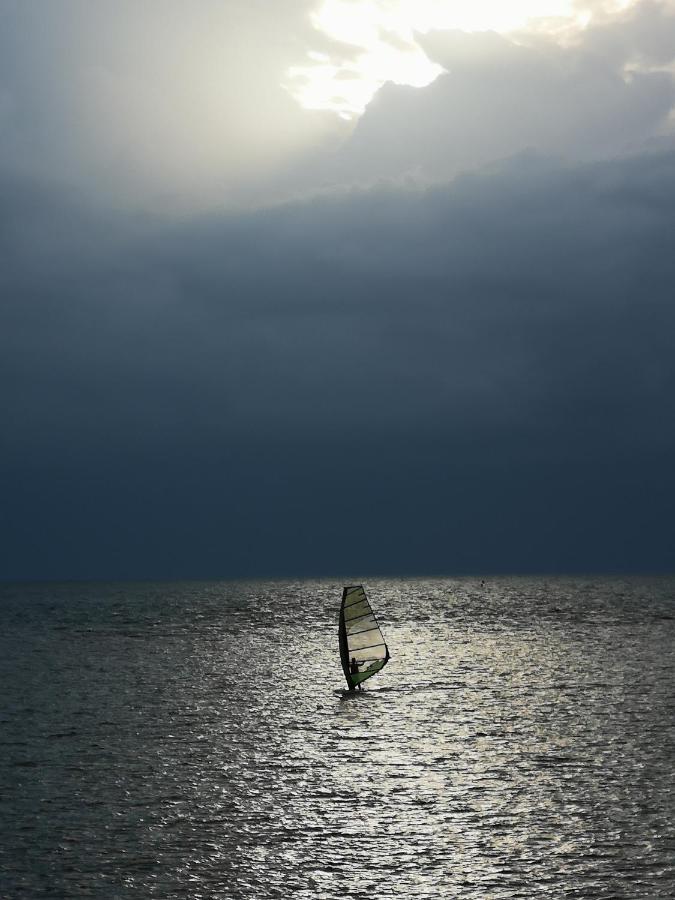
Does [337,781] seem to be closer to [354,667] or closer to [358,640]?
[354,667]

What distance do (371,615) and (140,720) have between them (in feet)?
63.9

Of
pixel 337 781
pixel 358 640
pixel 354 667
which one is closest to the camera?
pixel 337 781

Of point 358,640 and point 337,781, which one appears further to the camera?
point 358,640

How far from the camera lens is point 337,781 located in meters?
31.0

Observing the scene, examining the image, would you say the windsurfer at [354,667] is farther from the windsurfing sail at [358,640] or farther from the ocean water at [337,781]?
the ocean water at [337,781]

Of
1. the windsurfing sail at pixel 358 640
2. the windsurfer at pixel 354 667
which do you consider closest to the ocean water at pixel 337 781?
the windsurfer at pixel 354 667

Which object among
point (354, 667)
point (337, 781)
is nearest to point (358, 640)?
point (354, 667)

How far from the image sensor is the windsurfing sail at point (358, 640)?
5523cm

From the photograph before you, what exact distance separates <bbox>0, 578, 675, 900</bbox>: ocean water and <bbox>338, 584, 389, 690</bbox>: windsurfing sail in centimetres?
162

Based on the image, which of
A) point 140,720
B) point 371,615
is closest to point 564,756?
point 140,720

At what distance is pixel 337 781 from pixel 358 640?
28898 mm

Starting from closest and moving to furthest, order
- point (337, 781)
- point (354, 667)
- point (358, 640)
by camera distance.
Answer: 1. point (337, 781)
2. point (354, 667)
3. point (358, 640)

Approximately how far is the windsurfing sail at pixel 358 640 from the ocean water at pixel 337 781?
162 centimetres

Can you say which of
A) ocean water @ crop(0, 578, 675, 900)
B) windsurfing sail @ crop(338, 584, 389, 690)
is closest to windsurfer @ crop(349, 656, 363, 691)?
windsurfing sail @ crop(338, 584, 389, 690)
